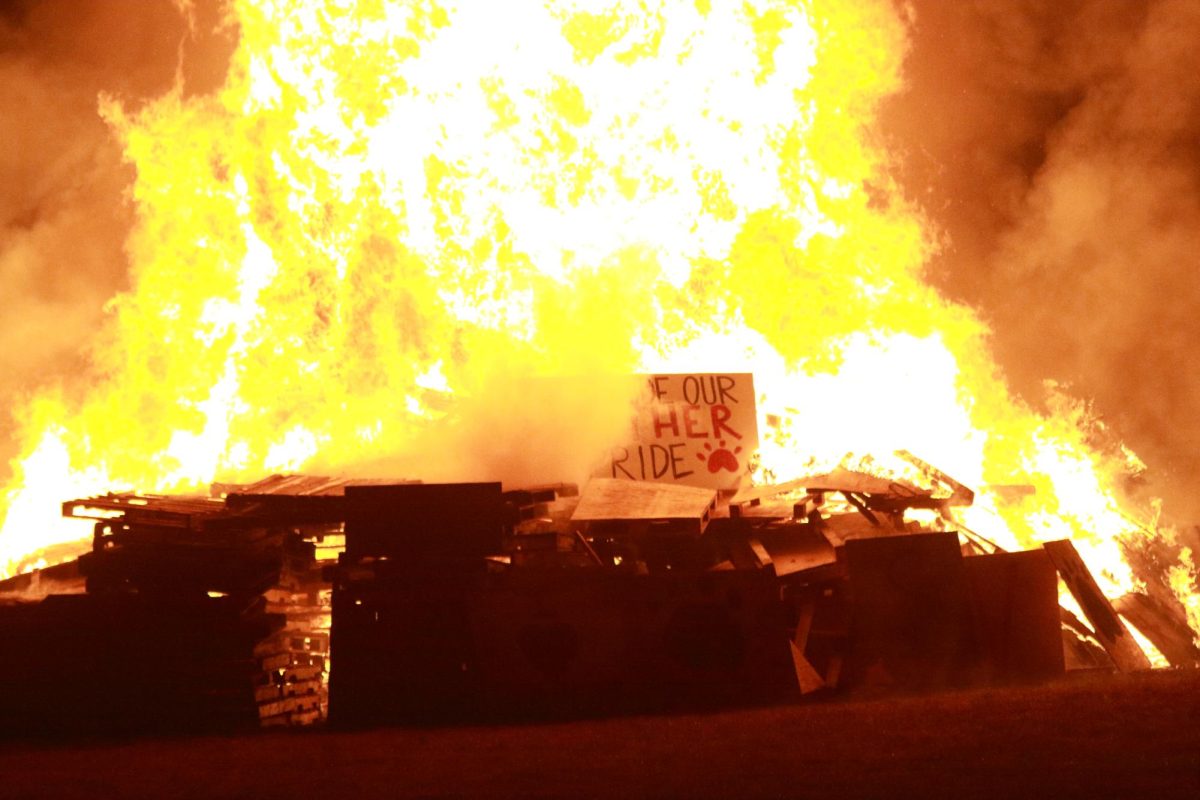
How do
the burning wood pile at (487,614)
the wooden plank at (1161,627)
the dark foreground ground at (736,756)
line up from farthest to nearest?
the wooden plank at (1161,627) < the burning wood pile at (487,614) < the dark foreground ground at (736,756)

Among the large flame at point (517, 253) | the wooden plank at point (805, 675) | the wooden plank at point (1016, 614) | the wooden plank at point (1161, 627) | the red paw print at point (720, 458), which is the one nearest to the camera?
the wooden plank at point (805, 675)

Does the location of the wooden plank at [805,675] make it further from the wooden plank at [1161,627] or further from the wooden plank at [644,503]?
the wooden plank at [1161,627]

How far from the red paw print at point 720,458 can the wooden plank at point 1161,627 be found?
375 centimetres

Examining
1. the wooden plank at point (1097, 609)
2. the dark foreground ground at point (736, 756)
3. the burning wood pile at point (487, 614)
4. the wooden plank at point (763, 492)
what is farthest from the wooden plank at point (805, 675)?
the wooden plank at point (1097, 609)

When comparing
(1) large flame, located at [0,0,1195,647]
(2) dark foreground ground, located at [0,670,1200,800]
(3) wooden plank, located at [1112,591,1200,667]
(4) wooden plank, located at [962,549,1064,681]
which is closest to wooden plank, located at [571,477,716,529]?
(2) dark foreground ground, located at [0,670,1200,800]

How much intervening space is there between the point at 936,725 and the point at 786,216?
24.5ft

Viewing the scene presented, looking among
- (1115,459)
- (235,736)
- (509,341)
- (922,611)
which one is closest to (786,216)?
(509,341)

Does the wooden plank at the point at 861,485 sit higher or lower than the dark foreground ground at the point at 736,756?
higher

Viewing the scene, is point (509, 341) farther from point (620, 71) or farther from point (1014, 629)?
point (1014, 629)

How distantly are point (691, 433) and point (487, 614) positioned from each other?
385cm

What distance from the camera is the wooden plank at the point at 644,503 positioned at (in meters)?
8.58

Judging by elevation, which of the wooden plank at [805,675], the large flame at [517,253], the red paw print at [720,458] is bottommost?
the wooden plank at [805,675]

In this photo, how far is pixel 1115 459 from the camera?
39.8 ft

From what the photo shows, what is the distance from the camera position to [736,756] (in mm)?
5559
